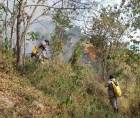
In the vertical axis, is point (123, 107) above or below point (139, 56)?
below

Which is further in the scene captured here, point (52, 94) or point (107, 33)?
point (107, 33)

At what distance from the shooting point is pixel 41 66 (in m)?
21.5

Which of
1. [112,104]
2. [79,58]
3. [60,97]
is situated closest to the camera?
[60,97]

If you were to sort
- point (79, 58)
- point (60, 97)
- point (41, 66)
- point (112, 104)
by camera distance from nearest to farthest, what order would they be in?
1. point (60, 97)
2. point (112, 104)
3. point (41, 66)
4. point (79, 58)

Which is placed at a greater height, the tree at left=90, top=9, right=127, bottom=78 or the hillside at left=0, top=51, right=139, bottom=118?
the tree at left=90, top=9, right=127, bottom=78

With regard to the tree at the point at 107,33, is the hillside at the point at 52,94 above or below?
below

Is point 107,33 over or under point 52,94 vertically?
over

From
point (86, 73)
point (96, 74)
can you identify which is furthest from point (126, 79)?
point (86, 73)

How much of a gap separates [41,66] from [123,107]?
411 cm

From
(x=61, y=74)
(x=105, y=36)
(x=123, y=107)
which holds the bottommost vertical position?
(x=123, y=107)

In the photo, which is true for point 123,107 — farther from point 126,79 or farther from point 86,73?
point 126,79

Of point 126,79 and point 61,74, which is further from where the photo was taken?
point 126,79

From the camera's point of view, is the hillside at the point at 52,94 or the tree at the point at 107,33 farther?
the tree at the point at 107,33

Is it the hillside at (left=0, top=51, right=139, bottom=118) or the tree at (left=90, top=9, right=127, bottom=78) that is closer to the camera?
the hillside at (left=0, top=51, right=139, bottom=118)
